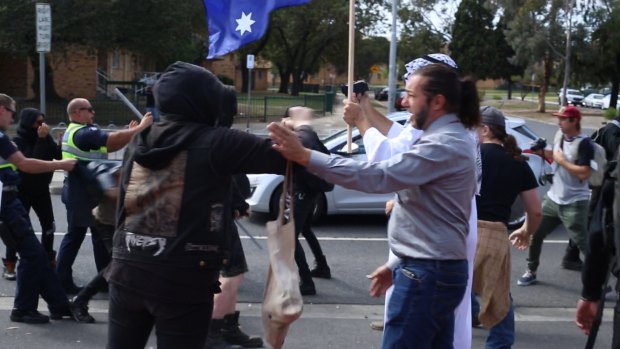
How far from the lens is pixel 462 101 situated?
3689 millimetres

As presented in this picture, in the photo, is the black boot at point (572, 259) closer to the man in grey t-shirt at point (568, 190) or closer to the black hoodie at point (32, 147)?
the man in grey t-shirt at point (568, 190)

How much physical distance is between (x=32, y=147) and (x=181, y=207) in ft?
15.8

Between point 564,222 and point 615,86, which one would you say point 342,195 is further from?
point 615,86

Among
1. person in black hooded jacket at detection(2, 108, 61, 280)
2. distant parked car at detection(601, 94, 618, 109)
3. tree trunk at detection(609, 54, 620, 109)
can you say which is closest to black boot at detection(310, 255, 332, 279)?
person in black hooded jacket at detection(2, 108, 61, 280)

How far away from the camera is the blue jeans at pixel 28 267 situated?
6.41 meters

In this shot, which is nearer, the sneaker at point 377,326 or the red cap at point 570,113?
the sneaker at point 377,326

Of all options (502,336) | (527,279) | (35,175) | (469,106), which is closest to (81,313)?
(35,175)

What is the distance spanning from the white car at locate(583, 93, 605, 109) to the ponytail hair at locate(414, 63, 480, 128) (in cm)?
5642

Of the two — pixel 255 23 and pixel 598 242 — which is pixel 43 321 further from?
pixel 598 242

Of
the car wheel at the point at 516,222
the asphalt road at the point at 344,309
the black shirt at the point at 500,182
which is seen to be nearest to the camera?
the black shirt at the point at 500,182

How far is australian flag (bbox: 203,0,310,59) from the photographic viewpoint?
485 cm

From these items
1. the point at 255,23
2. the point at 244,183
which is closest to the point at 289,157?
the point at 255,23

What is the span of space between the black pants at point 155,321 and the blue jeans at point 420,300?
794mm

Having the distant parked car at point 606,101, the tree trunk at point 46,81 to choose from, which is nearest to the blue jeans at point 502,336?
the tree trunk at point 46,81
